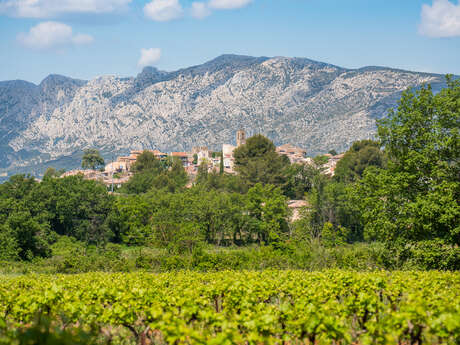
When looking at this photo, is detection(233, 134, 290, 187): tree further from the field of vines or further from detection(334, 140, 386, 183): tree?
the field of vines

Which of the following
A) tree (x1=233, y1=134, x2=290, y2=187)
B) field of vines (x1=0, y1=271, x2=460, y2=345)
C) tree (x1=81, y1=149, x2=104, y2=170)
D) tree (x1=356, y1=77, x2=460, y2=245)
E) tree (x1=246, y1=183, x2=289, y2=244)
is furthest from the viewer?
tree (x1=81, y1=149, x2=104, y2=170)

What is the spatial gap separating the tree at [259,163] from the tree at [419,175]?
1747 inches

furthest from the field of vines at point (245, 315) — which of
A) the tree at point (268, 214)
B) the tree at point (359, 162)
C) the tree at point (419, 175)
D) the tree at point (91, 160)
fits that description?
the tree at point (91, 160)

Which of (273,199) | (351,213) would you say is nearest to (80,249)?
(273,199)

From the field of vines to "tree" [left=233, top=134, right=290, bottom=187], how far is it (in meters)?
53.3

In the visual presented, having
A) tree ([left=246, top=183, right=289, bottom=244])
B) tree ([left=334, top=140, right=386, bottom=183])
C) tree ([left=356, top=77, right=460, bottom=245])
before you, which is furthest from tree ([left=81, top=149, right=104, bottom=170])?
tree ([left=356, top=77, right=460, bottom=245])

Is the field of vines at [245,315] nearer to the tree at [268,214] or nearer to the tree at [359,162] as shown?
the tree at [268,214]

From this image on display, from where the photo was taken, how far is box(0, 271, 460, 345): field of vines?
6.14 meters

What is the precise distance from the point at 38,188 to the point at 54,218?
3.90m

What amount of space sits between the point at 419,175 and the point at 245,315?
15.3 m

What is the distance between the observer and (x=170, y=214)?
46781 millimetres

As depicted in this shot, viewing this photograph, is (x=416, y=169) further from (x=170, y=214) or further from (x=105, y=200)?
(x=105, y=200)

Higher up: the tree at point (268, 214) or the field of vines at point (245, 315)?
the field of vines at point (245, 315)

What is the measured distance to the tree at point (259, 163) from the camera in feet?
217
